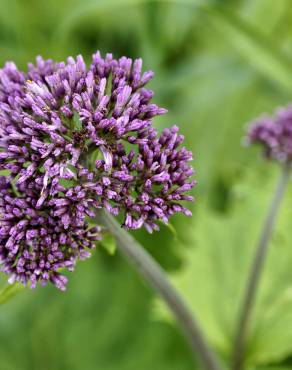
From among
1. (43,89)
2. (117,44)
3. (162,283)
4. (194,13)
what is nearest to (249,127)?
(162,283)

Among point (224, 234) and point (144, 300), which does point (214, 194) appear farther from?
point (144, 300)

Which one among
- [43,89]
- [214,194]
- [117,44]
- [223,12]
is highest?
[117,44]

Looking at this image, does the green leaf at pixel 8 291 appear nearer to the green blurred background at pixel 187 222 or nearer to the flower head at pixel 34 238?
the flower head at pixel 34 238

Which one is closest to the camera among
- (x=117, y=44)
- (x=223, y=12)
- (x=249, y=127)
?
(x=249, y=127)

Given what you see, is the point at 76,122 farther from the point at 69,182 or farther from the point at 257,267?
the point at 257,267

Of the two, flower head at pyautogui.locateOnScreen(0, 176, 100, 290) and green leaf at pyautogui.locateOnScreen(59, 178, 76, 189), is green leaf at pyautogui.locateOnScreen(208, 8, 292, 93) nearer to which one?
green leaf at pyautogui.locateOnScreen(59, 178, 76, 189)
